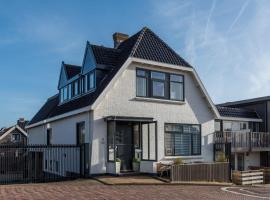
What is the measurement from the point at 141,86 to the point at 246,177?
7.94 metres

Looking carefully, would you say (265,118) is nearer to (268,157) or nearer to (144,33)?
(268,157)

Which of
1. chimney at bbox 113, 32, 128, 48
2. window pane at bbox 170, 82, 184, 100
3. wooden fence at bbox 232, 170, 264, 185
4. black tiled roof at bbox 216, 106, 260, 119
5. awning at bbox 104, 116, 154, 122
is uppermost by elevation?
chimney at bbox 113, 32, 128, 48

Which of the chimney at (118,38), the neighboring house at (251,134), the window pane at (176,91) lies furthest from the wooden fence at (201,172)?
the chimney at (118,38)

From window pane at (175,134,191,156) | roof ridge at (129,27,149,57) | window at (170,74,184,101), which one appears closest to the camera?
roof ridge at (129,27,149,57)

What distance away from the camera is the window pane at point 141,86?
Answer: 20.6 meters

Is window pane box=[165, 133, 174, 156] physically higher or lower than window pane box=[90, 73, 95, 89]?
lower

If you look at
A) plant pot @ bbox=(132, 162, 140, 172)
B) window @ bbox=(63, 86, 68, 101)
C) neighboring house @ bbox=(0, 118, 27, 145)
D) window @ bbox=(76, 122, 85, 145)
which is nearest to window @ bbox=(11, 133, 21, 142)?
neighboring house @ bbox=(0, 118, 27, 145)

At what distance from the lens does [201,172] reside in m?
18.9

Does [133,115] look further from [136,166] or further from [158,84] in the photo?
[136,166]

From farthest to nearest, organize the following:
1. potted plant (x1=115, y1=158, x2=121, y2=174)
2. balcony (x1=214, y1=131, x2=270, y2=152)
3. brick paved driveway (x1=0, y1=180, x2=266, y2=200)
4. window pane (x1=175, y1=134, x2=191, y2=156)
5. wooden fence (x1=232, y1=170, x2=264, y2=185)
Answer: balcony (x1=214, y1=131, x2=270, y2=152) < window pane (x1=175, y1=134, x2=191, y2=156) < wooden fence (x1=232, y1=170, x2=264, y2=185) < potted plant (x1=115, y1=158, x2=121, y2=174) < brick paved driveway (x1=0, y1=180, x2=266, y2=200)

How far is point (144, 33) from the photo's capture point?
22.4 m

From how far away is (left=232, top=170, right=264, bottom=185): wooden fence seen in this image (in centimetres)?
2128

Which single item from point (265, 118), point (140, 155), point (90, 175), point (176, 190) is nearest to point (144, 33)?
point (140, 155)

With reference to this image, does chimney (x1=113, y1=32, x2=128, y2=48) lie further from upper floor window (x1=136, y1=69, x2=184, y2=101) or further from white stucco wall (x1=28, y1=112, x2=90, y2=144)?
white stucco wall (x1=28, y1=112, x2=90, y2=144)
